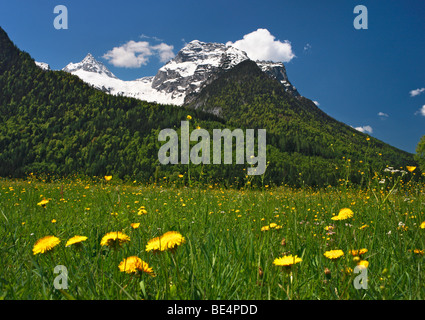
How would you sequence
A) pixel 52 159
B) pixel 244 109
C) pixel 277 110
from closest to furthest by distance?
pixel 52 159 → pixel 277 110 → pixel 244 109

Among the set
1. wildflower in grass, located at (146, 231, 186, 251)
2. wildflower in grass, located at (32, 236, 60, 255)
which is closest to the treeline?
wildflower in grass, located at (32, 236, 60, 255)

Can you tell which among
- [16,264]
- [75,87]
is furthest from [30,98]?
[16,264]

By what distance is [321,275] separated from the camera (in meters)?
1.38

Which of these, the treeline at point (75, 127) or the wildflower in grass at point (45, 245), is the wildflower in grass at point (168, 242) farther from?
the treeline at point (75, 127)

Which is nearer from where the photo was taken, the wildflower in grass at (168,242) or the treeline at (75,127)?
the wildflower in grass at (168,242)

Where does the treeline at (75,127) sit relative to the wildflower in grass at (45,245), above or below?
above

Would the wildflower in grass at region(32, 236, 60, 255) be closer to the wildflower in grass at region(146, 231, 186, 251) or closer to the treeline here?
the wildflower in grass at region(146, 231, 186, 251)

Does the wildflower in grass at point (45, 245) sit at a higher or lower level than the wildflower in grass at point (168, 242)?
lower

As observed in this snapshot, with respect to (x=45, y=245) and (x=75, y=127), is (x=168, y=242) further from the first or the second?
(x=75, y=127)

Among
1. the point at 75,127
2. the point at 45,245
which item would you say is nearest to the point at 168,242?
the point at 45,245

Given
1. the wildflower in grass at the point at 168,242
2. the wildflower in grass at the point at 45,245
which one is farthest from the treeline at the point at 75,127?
the wildflower in grass at the point at 168,242

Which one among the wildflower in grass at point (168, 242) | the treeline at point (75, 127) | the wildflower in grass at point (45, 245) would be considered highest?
the treeline at point (75, 127)
